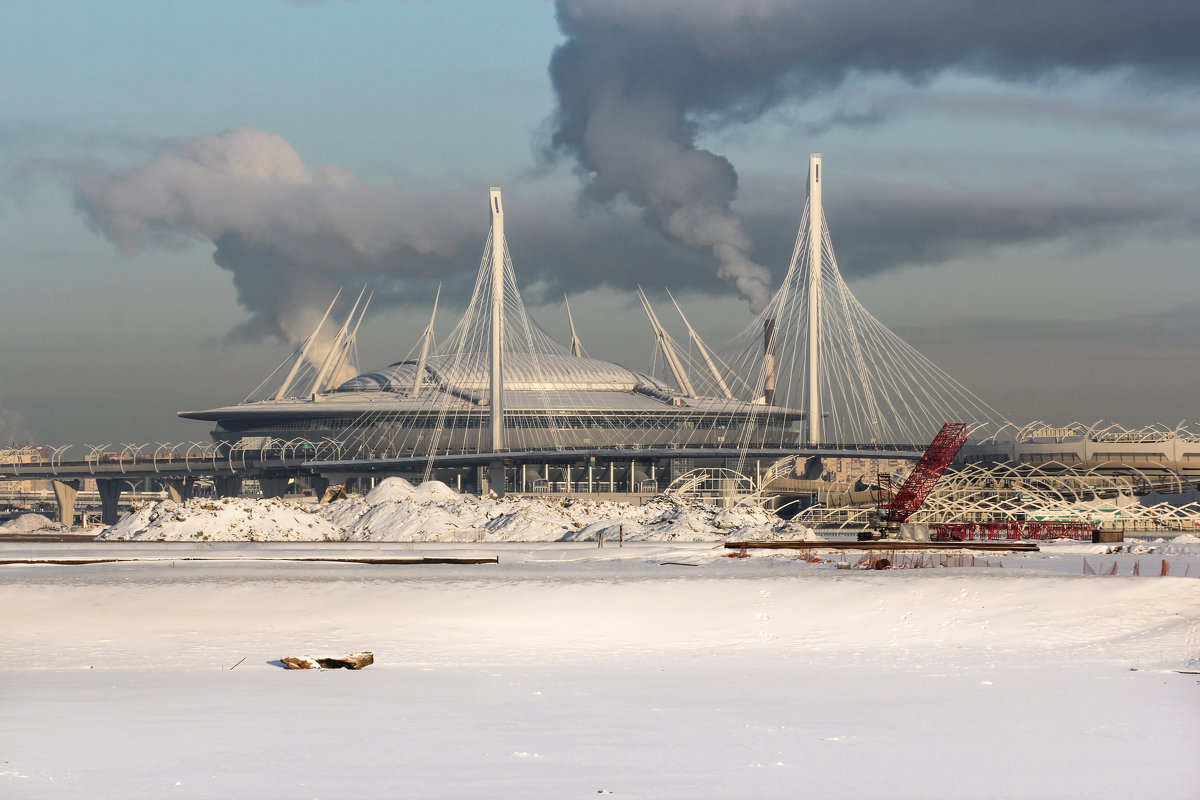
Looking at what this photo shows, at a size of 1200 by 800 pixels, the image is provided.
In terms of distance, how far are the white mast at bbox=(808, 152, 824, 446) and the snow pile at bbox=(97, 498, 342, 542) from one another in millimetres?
45582

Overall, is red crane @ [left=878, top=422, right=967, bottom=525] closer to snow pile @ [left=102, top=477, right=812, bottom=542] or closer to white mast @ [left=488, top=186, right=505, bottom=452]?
snow pile @ [left=102, top=477, right=812, bottom=542]

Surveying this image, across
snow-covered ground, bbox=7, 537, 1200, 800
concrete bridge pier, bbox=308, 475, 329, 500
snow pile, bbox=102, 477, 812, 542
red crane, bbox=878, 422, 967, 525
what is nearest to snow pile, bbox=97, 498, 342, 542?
snow pile, bbox=102, 477, 812, 542

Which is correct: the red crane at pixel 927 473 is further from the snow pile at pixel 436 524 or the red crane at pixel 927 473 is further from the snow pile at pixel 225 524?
the snow pile at pixel 225 524

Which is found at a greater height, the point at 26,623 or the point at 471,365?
the point at 471,365

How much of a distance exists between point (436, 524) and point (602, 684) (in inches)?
1967

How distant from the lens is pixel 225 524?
222 feet

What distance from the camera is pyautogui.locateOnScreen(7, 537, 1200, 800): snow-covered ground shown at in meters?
15.1

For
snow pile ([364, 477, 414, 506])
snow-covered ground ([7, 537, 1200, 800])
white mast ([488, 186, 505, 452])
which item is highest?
white mast ([488, 186, 505, 452])

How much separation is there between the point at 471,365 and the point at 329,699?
149761mm

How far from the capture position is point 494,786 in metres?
14.4

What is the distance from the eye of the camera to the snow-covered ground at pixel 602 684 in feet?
49.6

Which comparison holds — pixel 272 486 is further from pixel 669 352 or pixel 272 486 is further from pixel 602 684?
pixel 602 684

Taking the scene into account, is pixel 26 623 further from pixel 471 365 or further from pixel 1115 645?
pixel 471 365

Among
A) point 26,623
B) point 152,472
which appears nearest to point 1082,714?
point 26,623
